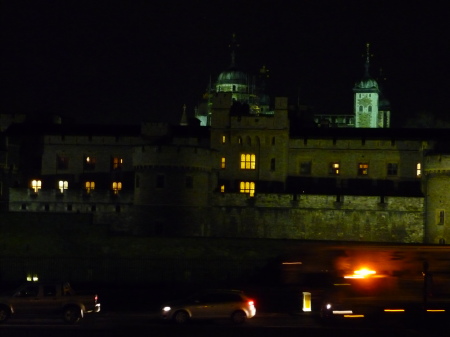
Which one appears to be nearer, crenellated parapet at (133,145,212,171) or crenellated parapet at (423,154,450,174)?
crenellated parapet at (423,154,450,174)

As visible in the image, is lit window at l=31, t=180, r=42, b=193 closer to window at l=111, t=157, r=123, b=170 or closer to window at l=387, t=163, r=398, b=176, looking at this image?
window at l=111, t=157, r=123, b=170

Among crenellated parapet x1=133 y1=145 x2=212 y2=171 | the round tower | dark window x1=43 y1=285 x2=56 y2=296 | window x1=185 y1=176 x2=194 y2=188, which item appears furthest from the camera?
window x1=185 y1=176 x2=194 y2=188

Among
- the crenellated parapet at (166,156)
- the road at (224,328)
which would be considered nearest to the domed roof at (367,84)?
the crenellated parapet at (166,156)

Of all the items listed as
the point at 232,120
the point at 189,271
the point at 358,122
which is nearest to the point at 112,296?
the point at 189,271

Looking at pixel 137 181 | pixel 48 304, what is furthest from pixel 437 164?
pixel 48 304

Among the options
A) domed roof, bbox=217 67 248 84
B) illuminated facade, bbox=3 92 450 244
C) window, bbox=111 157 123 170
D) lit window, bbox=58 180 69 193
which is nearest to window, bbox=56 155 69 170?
illuminated facade, bbox=3 92 450 244

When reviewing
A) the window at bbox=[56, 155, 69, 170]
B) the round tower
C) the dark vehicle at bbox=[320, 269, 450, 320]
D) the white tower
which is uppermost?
the white tower

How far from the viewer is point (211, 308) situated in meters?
44.5

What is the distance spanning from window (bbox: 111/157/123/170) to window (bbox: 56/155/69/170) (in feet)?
10.7

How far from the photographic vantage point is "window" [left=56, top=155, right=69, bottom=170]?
8312 centimetres

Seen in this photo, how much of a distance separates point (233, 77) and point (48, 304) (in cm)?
9138

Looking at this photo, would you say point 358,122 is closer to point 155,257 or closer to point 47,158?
point 47,158

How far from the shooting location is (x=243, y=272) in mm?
66062

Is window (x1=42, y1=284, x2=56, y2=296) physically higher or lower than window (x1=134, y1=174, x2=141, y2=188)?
lower
